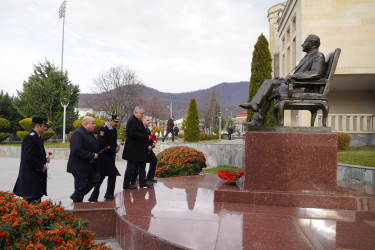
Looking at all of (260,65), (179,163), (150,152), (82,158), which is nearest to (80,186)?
(82,158)

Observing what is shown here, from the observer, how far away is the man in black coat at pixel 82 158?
4.57 m

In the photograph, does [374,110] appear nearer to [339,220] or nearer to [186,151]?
[186,151]

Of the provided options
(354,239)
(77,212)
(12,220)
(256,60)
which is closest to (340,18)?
(256,60)

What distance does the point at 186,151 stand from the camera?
878 centimetres

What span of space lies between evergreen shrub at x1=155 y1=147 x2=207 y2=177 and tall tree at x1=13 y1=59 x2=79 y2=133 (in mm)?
21378

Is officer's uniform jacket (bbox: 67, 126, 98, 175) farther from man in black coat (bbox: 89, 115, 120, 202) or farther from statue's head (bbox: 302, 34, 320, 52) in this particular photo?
statue's head (bbox: 302, 34, 320, 52)

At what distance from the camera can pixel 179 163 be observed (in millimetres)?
8305

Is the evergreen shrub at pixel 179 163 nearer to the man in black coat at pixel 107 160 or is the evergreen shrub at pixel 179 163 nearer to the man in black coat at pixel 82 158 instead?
the man in black coat at pixel 107 160

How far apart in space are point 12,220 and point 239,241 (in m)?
2.17

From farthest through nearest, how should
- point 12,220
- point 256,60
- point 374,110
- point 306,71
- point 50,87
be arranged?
point 50,87
point 374,110
point 256,60
point 306,71
point 12,220

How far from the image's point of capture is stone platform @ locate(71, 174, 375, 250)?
2949 mm

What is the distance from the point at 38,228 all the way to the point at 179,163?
20.1 ft

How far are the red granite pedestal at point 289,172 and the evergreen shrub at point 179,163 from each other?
3622mm

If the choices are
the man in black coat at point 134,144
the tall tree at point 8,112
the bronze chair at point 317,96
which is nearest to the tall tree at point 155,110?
the tall tree at point 8,112
